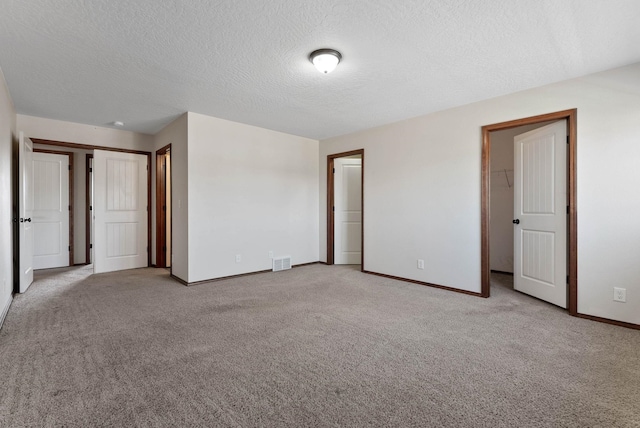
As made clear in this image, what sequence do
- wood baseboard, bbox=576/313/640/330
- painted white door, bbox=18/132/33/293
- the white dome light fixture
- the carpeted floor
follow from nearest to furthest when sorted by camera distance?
1. the carpeted floor
2. the white dome light fixture
3. wood baseboard, bbox=576/313/640/330
4. painted white door, bbox=18/132/33/293

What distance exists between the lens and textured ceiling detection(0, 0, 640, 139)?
2016 mm

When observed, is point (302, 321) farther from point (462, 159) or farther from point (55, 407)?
point (462, 159)

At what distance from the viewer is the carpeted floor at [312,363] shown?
1.54m

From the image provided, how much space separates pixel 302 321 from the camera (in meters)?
2.83

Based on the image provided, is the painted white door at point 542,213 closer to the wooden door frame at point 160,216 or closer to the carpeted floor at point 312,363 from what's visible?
the carpeted floor at point 312,363

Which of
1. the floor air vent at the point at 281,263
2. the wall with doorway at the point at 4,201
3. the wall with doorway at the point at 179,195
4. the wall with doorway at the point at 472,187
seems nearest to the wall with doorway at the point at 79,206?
the wall with doorway at the point at 179,195

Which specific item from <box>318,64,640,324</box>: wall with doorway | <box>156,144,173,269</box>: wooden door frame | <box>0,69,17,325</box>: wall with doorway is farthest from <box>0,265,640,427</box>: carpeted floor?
<box>156,144,173,269</box>: wooden door frame

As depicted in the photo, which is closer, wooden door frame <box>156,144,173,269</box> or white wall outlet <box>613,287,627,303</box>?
white wall outlet <box>613,287,627,303</box>

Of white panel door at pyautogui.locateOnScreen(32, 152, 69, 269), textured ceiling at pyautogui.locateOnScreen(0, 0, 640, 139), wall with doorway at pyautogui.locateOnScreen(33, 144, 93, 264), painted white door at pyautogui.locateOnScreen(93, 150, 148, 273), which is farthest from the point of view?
wall with doorway at pyautogui.locateOnScreen(33, 144, 93, 264)

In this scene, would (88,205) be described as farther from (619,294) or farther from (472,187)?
(619,294)

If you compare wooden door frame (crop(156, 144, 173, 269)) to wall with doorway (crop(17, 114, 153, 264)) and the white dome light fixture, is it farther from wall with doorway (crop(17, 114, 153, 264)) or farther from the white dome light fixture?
the white dome light fixture

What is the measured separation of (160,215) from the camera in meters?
5.41

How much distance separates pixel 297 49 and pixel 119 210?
442 cm

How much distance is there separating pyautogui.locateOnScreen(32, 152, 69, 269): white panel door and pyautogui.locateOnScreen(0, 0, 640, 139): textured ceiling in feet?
6.26
